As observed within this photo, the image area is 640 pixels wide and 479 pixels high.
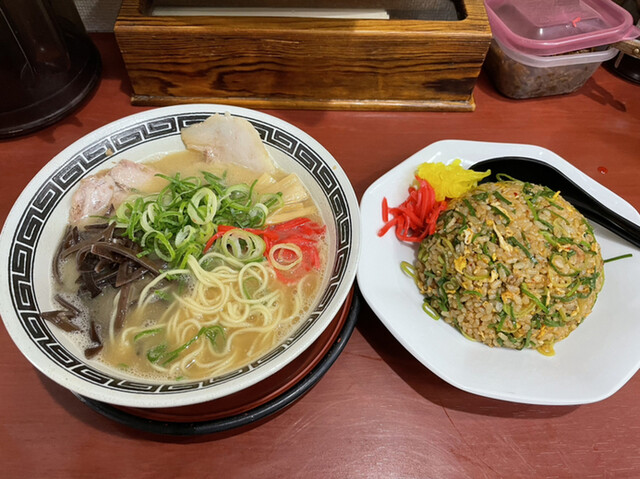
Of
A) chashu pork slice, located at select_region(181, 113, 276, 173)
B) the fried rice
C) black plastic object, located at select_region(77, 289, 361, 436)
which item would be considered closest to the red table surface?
black plastic object, located at select_region(77, 289, 361, 436)

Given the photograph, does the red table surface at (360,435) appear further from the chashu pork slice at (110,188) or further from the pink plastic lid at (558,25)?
the pink plastic lid at (558,25)

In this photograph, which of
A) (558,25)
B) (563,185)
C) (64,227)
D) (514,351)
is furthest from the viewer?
(558,25)

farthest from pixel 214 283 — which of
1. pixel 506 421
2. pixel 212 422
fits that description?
pixel 506 421

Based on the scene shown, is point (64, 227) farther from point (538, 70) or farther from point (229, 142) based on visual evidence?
point (538, 70)

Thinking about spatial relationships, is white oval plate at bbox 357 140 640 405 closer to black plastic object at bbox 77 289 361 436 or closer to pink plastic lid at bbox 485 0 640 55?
black plastic object at bbox 77 289 361 436

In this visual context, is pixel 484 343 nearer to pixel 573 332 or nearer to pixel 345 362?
pixel 573 332

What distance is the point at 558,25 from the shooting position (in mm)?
2088

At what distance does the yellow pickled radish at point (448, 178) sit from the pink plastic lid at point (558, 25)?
0.75 meters

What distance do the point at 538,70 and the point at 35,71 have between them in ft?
7.34

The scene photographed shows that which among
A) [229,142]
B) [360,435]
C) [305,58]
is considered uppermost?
[305,58]

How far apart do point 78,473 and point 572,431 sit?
1406mm

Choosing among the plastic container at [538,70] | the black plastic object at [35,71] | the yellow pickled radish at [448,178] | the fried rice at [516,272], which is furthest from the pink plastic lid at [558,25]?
the black plastic object at [35,71]

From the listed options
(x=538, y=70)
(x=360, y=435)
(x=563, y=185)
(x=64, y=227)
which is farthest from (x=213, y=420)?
(x=538, y=70)

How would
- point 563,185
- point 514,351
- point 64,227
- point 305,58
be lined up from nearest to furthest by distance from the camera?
point 514,351
point 64,227
point 563,185
point 305,58
